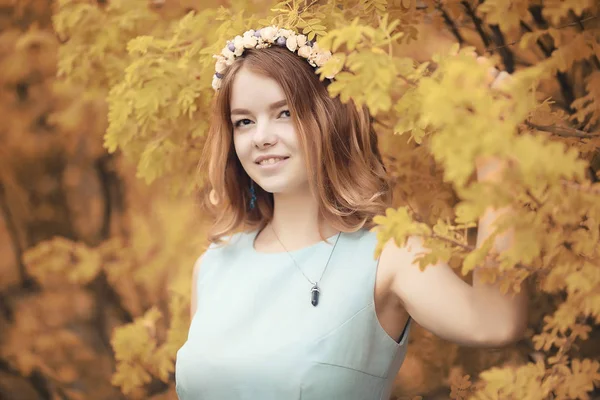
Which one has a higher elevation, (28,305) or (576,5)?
(576,5)

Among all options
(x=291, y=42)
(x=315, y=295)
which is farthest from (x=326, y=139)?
(x=315, y=295)

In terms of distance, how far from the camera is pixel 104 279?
4090 millimetres

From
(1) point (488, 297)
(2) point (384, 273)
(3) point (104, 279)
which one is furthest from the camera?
(3) point (104, 279)

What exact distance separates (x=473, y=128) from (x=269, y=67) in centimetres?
82

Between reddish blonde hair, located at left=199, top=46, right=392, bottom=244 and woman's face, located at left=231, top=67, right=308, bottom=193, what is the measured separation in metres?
0.02

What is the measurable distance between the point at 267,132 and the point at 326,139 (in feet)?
0.45

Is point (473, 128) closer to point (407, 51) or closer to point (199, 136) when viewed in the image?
point (199, 136)

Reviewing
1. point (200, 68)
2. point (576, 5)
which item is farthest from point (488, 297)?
point (200, 68)

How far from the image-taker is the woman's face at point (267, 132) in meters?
1.84

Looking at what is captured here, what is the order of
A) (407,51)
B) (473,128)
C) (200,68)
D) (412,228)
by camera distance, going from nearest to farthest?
(473,128) < (412,228) < (200,68) < (407,51)

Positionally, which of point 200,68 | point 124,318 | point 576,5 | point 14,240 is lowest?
point 124,318

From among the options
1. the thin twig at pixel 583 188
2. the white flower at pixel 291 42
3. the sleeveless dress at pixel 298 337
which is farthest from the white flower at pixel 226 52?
the thin twig at pixel 583 188

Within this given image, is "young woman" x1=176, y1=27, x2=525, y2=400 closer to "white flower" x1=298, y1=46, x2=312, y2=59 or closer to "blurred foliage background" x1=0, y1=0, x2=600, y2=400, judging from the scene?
"white flower" x1=298, y1=46, x2=312, y2=59

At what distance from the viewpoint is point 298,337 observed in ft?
5.81
